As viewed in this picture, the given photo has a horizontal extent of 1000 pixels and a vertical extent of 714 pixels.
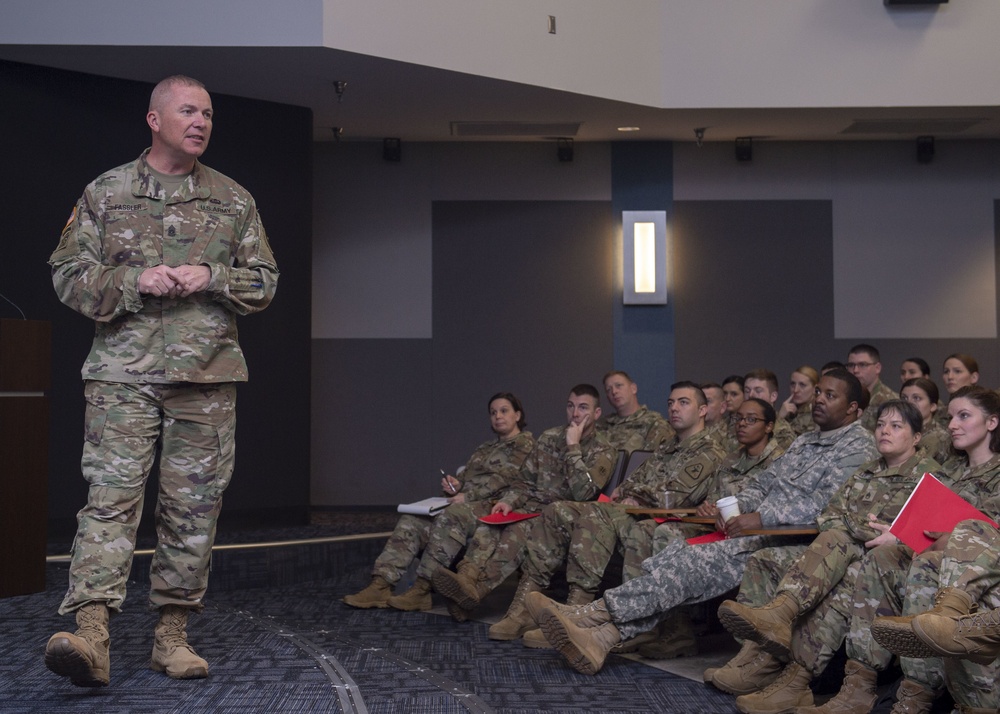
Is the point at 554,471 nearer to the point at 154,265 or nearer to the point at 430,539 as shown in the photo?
the point at 430,539

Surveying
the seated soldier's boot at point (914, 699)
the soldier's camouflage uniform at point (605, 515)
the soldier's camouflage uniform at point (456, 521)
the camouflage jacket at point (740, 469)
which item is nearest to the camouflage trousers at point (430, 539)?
the soldier's camouflage uniform at point (456, 521)

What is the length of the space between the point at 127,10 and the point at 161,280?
125 inches

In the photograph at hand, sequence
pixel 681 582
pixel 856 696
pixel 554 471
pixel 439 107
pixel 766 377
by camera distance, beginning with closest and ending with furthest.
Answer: pixel 856 696 < pixel 681 582 < pixel 554 471 < pixel 766 377 < pixel 439 107

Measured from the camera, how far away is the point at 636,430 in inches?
210

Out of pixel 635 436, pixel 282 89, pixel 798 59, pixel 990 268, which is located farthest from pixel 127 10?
pixel 990 268

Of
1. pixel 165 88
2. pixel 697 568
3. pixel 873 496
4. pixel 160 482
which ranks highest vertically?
pixel 165 88

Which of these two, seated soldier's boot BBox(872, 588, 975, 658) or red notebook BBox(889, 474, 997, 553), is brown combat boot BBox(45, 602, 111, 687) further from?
red notebook BBox(889, 474, 997, 553)

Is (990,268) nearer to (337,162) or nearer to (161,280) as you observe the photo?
(337,162)

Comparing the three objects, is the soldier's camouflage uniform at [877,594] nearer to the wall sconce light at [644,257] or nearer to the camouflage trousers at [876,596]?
the camouflage trousers at [876,596]

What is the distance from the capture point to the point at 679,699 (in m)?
3.17

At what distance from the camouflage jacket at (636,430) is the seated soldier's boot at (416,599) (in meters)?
1.10

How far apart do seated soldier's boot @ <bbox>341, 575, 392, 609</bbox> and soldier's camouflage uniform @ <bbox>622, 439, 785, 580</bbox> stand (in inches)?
51.8

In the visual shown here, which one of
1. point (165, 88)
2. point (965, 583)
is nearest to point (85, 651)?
point (165, 88)

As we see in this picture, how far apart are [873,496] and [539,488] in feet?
6.18
